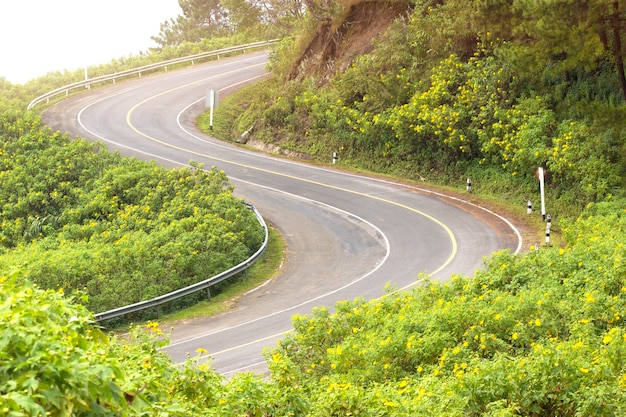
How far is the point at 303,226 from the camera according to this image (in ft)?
89.9

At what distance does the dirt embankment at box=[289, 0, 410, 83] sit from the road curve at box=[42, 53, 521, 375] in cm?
639

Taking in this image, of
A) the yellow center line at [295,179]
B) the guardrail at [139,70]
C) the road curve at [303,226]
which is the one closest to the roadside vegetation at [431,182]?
the road curve at [303,226]

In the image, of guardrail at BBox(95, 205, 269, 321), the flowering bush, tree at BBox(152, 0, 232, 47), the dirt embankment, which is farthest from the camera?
tree at BBox(152, 0, 232, 47)

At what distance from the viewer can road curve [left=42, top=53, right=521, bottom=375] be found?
19.6 m

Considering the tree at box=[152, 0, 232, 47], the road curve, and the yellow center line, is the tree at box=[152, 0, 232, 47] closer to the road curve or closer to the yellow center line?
the yellow center line

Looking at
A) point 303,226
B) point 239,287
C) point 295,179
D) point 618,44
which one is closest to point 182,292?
point 239,287

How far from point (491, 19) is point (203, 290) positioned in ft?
45.0

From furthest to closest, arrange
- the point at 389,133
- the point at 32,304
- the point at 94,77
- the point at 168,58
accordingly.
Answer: the point at 168,58
the point at 94,77
the point at 389,133
the point at 32,304

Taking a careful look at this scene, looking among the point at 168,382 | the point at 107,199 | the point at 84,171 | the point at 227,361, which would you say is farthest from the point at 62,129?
the point at 168,382

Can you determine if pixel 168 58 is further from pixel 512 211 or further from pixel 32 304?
pixel 32 304

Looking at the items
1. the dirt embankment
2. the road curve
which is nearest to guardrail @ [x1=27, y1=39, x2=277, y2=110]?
the road curve

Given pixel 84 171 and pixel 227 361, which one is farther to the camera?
pixel 84 171

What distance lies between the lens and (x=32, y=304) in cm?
628

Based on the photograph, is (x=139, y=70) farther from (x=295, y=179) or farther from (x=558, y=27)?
(x=558, y=27)
